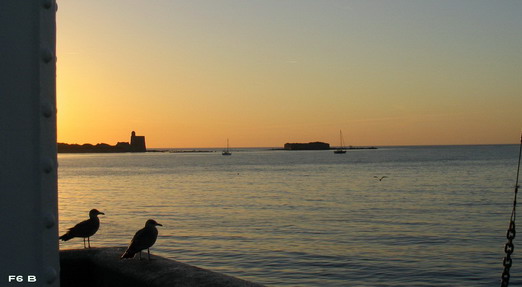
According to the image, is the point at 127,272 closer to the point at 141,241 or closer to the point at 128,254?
the point at 128,254

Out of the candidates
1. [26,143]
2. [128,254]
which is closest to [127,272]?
[128,254]

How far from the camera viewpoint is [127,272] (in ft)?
15.3

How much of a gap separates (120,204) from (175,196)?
9.23 metres

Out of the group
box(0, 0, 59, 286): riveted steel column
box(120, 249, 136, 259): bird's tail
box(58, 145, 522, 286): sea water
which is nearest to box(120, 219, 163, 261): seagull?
box(120, 249, 136, 259): bird's tail

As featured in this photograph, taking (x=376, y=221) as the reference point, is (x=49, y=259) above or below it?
above

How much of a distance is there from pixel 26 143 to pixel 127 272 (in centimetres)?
351

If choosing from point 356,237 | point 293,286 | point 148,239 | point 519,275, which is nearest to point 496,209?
point 356,237

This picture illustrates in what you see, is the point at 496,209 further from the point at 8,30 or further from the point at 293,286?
the point at 8,30

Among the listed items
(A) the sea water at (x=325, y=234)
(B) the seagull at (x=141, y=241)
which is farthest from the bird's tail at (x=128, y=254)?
(A) the sea water at (x=325, y=234)

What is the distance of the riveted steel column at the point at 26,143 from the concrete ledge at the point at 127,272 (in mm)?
2656

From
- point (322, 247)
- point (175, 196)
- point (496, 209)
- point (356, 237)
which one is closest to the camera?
point (322, 247)

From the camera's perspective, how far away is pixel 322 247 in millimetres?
24688

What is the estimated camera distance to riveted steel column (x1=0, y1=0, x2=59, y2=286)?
1320 millimetres

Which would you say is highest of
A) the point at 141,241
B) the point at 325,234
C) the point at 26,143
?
the point at 26,143
